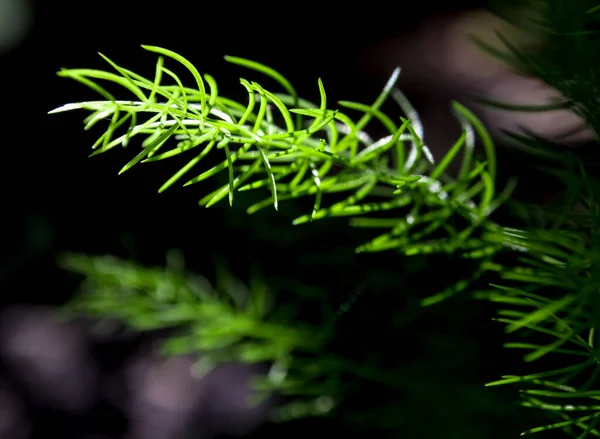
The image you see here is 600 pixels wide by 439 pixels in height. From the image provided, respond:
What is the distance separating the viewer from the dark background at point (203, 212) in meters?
0.44

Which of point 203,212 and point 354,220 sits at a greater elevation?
point 354,220

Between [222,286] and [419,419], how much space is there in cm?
19

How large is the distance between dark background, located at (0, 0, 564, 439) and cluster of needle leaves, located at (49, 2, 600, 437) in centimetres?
4

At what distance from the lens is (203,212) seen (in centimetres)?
64

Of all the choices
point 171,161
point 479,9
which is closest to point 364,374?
point 171,161

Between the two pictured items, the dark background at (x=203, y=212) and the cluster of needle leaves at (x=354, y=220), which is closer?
the cluster of needle leaves at (x=354, y=220)

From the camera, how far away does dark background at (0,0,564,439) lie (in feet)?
1.44

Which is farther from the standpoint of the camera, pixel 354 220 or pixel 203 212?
pixel 203 212

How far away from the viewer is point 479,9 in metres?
1.28

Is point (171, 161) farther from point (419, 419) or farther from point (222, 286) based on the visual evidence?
point (419, 419)

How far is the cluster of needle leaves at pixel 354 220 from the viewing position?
22 centimetres

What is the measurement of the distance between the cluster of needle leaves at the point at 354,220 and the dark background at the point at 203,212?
0.04 m

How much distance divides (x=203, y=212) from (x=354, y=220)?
0.32 m

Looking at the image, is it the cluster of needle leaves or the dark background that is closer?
the cluster of needle leaves
